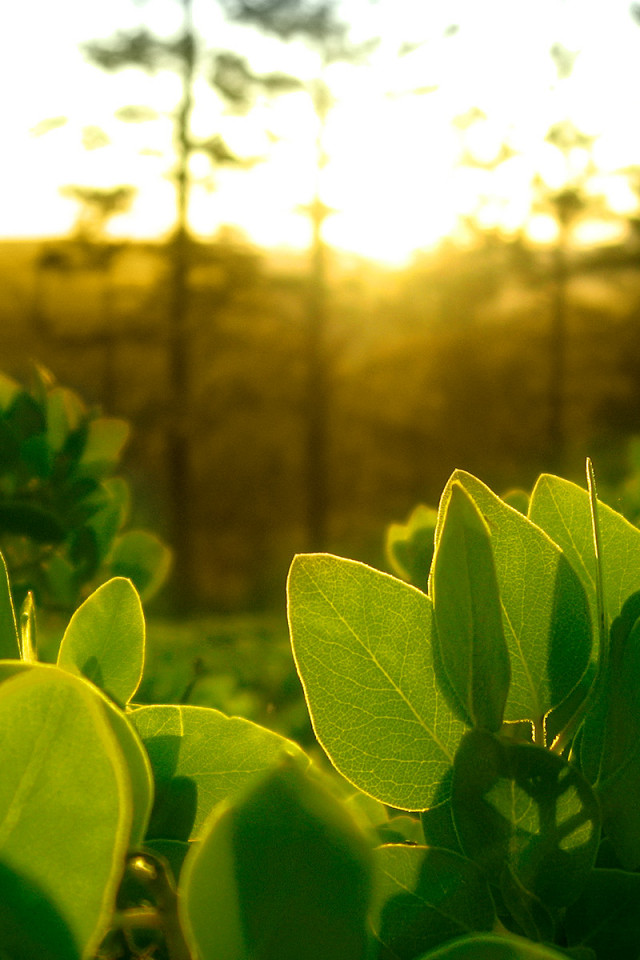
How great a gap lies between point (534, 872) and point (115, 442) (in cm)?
72

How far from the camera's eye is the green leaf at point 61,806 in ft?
0.63

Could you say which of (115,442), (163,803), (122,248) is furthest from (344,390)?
(163,803)

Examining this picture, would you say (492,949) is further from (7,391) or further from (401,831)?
(7,391)

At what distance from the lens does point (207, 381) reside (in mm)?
10320

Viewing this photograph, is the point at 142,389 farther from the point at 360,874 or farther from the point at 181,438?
the point at 360,874

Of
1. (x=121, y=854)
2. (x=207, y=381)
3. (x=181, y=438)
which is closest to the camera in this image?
(x=121, y=854)

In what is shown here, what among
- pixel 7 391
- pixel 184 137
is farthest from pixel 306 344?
pixel 7 391

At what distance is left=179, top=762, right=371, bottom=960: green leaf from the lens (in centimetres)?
19

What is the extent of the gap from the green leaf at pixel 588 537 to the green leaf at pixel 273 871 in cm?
13

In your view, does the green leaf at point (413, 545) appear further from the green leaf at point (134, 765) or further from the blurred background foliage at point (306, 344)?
the blurred background foliage at point (306, 344)

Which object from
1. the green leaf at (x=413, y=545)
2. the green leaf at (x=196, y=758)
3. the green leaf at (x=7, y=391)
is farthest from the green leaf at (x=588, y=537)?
the green leaf at (x=7, y=391)

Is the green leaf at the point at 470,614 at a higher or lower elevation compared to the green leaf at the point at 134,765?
higher

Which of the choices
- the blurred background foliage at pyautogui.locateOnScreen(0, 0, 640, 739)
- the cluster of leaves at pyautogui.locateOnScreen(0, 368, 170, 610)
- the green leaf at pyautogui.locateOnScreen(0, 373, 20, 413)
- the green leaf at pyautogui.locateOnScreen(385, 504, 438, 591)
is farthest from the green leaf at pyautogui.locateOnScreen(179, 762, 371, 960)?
the blurred background foliage at pyautogui.locateOnScreen(0, 0, 640, 739)

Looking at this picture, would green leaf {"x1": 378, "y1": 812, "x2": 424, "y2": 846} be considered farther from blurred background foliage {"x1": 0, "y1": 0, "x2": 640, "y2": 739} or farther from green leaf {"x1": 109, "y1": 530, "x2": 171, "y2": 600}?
blurred background foliage {"x1": 0, "y1": 0, "x2": 640, "y2": 739}
